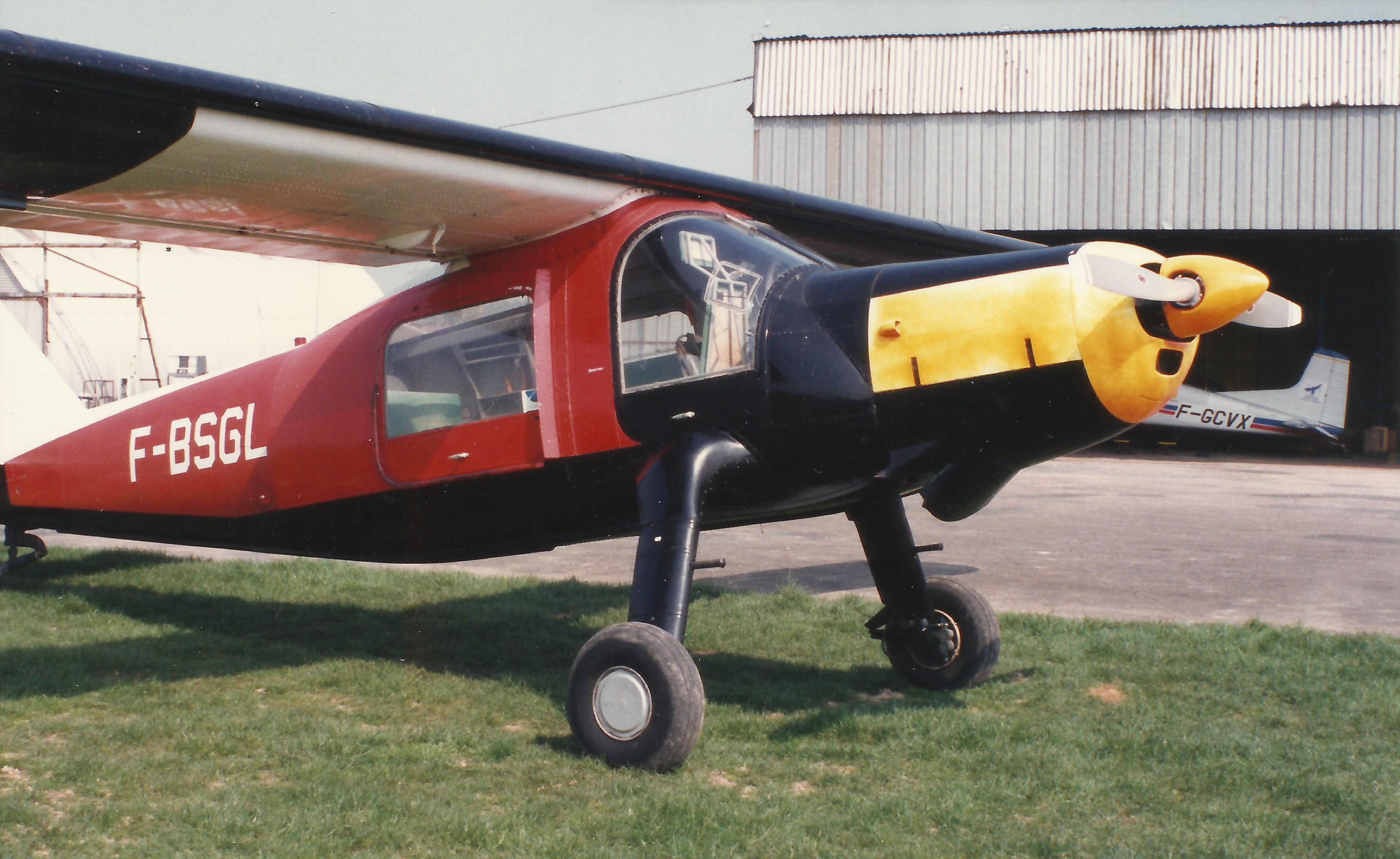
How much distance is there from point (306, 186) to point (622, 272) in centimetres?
151

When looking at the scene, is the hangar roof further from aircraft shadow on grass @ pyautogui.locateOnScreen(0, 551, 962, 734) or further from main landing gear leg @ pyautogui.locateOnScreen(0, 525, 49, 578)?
main landing gear leg @ pyautogui.locateOnScreen(0, 525, 49, 578)

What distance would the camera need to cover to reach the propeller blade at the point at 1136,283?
4426mm

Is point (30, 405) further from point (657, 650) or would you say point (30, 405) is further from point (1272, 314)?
point (1272, 314)

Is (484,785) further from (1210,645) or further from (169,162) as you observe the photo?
(1210,645)

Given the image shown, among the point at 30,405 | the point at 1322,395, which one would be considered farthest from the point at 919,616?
the point at 1322,395

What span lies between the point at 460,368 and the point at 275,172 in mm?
1501

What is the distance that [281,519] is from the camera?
7.00m

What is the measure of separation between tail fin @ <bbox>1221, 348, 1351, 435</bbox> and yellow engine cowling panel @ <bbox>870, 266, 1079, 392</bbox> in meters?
29.8

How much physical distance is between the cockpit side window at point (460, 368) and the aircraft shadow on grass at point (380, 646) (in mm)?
1545

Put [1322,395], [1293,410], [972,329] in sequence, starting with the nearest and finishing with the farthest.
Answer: [972,329], [1322,395], [1293,410]

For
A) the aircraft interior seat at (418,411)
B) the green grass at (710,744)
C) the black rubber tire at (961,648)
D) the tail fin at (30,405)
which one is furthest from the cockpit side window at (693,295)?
the tail fin at (30,405)

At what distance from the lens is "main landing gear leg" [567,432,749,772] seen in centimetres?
483

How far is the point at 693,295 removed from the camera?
5.45 m

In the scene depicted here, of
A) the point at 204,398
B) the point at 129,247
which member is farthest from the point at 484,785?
the point at 129,247
